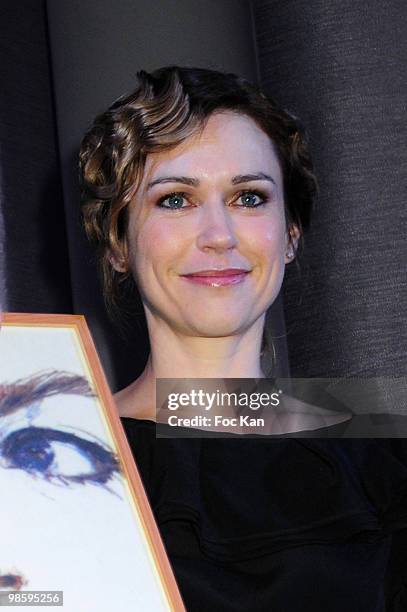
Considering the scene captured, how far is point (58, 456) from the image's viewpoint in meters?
0.86

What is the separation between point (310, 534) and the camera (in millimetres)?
1184

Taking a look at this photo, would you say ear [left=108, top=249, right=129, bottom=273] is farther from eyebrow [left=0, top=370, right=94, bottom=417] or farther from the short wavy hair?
eyebrow [left=0, top=370, right=94, bottom=417]

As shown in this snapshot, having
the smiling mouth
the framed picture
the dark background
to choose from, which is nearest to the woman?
the smiling mouth

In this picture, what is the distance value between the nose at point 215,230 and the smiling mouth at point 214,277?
3 centimetres

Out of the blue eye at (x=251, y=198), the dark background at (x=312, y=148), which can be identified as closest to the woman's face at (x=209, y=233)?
the blue eye at (x=251, y=198)

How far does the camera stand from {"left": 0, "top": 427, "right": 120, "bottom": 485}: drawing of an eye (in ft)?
2.79

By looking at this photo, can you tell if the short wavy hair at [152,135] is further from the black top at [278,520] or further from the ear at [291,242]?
the black top at [278,520]

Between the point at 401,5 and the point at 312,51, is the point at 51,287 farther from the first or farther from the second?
the point at 401,5

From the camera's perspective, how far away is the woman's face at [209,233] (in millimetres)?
1299

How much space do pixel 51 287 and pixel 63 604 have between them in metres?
0.93

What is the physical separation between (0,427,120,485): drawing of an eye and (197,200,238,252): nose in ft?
→ 1.49

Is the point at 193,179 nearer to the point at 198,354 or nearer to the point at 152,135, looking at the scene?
the point at 152,135

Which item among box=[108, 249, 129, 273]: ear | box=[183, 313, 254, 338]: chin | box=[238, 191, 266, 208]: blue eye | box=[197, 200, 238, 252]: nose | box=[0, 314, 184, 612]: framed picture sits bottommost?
box=[0, 314, 184, 612]: framed picture

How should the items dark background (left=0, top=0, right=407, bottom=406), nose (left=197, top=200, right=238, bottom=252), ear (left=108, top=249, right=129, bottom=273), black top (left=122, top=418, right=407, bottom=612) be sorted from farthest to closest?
1. dark background (left=0, top=0, right=407, bottom=406)
2. ear (left=108, top=249, right=129, bottom=273)
3. nose (left=197, top=200, right=238, bottom=252)
4. black top (left=122, top=418, right=407, bottom=612)
